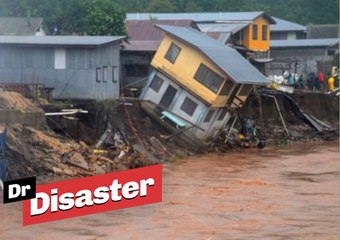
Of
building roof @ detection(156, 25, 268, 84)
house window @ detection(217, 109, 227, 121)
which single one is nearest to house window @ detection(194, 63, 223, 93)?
building roof @ detection(156, 25, 268, 84)

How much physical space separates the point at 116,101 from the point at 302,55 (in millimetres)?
22836

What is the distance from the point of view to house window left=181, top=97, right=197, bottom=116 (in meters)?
29.3

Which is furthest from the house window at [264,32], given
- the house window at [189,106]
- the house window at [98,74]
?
the house window at [98,74]

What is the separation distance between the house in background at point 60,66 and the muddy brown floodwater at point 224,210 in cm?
439

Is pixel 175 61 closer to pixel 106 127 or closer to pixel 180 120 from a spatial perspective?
pixel 180 120

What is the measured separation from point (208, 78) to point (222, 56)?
1344mm

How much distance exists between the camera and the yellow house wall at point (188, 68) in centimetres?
2909

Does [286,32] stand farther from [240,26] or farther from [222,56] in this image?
[222,56]

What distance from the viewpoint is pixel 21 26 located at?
36156 millimetres

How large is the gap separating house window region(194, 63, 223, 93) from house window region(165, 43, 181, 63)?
1190 millimetres

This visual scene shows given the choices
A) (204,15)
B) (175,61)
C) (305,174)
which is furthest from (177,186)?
(204,15)

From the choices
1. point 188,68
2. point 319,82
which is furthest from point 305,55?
point 188,68

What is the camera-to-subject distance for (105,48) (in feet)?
93.6

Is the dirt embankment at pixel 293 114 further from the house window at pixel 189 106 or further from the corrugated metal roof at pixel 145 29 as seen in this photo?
the corrugated metal roof at pixel 145 29
